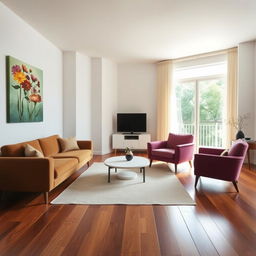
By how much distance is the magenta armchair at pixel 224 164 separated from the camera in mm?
3176

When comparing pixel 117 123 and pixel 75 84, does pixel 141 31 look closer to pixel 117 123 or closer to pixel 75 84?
pixel 75 84

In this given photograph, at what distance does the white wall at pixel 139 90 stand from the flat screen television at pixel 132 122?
33cm

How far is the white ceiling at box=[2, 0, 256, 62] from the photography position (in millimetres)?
3189

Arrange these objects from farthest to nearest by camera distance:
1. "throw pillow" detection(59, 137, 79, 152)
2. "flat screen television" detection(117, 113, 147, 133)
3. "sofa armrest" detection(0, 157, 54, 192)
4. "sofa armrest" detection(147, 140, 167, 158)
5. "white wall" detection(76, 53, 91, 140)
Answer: "flat screen television" detection(117, 113, 147, 133) → "white wall" detection(76, 53, 91, 140) → "sofa armrest" detection(147, 140, 167, 158) → "throw pillow" detection(59, 137, 79, 152) → "sofa armrest" detection(0, 157, 54, 192)

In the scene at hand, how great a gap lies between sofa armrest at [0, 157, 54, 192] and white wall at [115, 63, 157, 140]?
14.7 feet

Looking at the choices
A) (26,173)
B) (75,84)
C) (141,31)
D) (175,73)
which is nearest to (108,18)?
(141,31)

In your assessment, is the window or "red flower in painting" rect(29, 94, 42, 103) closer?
"red flower in painting" rect(29, 94, 42, 103)

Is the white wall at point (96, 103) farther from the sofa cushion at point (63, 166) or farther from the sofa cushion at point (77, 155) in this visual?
the sofa cushion at point (63, 166)

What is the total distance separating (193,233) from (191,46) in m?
4.43

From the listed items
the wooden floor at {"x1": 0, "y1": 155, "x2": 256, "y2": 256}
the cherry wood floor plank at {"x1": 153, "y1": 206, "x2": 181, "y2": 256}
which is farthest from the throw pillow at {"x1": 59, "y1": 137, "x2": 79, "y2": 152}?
the cherry wood floor plank at {"x1": 153, "y1": 206, "x2": 181, "y2": 256}

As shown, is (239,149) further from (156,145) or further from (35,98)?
(35,98)

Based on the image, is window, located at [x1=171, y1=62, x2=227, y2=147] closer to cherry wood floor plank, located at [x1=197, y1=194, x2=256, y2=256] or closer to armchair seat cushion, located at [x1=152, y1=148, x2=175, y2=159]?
armchair seat cushion, located at [x1=152, y1=148, x2=175, y2=159]

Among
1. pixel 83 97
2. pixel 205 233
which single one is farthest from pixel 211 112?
pixel 205 233

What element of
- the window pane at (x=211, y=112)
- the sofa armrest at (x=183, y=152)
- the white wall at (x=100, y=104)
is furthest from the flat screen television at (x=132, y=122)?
the sofa armrest at (x=183, y=152)
